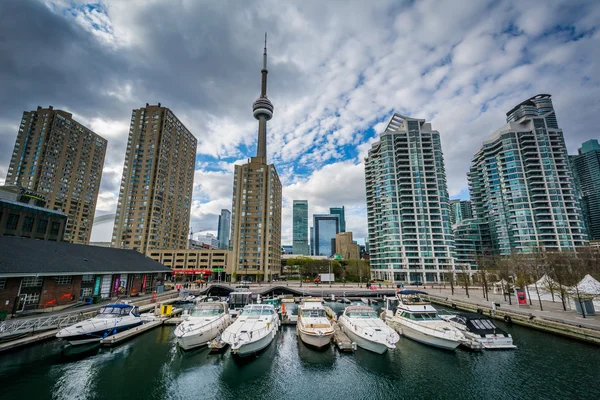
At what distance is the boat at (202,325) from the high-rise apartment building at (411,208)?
8681 cm

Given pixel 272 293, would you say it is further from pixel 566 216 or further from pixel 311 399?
pixel 566 216

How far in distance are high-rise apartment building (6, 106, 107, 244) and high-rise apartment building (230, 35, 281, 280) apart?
76575 millimetres

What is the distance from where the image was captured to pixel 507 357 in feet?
68.1

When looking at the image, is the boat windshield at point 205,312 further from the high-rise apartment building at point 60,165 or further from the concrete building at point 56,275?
the high-rise apartment building at point 60,165

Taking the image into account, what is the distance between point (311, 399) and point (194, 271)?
9151cm

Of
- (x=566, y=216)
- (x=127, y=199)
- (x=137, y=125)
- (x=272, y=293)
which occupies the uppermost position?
(x=137, y=125)

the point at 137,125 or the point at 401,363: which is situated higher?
the point at 137,125

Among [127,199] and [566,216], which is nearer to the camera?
[566,216]

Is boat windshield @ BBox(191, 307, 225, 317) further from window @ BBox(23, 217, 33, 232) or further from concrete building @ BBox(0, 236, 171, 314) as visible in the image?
window @ BBox(23, 217, 33, 232)

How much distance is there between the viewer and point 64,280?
3161 centimetres

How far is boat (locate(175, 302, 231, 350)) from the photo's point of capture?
70.6 ft

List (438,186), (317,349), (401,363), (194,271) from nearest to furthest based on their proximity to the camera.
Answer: (401,363) → (317,349) → (194,271) → (438,186)

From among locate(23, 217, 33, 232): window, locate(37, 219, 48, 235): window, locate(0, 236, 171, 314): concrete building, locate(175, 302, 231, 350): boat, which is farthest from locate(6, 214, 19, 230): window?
locate(175, 302, 231, 350): boat

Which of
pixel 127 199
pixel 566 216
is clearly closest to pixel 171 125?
pixel 127 199
